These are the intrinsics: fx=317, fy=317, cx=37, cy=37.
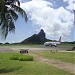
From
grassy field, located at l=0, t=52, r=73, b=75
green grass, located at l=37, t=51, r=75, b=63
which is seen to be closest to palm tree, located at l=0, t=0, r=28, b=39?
grassy field, located at l=0, t=52, r=73, b=75

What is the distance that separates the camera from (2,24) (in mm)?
25031

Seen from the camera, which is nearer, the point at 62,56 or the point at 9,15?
the point at 9,15

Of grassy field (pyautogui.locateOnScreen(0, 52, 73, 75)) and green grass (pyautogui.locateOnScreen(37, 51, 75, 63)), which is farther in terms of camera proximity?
green grass (pyautogui.locateOnScreen(37, 51, 75, 63))

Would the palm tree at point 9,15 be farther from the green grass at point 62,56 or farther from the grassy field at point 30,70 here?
the green grass at point 62,56

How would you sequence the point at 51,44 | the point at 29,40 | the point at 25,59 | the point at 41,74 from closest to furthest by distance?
1. the point at 41,74
2. the point at 25,59
3. the point at 51,44
4. the point at 29,40

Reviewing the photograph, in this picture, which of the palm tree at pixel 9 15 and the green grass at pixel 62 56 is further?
the green grass at pixel 62 56

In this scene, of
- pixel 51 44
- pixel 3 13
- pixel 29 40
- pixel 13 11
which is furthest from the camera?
pixel 29 40

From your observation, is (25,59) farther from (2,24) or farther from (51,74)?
(51,74)

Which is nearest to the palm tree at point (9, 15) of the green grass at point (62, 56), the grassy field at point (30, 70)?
the grassy field at point (30, 70)

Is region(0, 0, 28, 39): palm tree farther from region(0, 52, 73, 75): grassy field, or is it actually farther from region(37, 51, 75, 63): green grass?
region(37, 51, 75, 63): green grass

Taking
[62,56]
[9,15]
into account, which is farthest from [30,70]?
[62,56]

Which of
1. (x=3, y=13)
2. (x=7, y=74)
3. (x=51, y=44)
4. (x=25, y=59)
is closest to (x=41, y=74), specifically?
(x=7, y=74)

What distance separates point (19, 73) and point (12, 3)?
6199mm

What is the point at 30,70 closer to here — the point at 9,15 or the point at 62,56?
the point at 9,15
